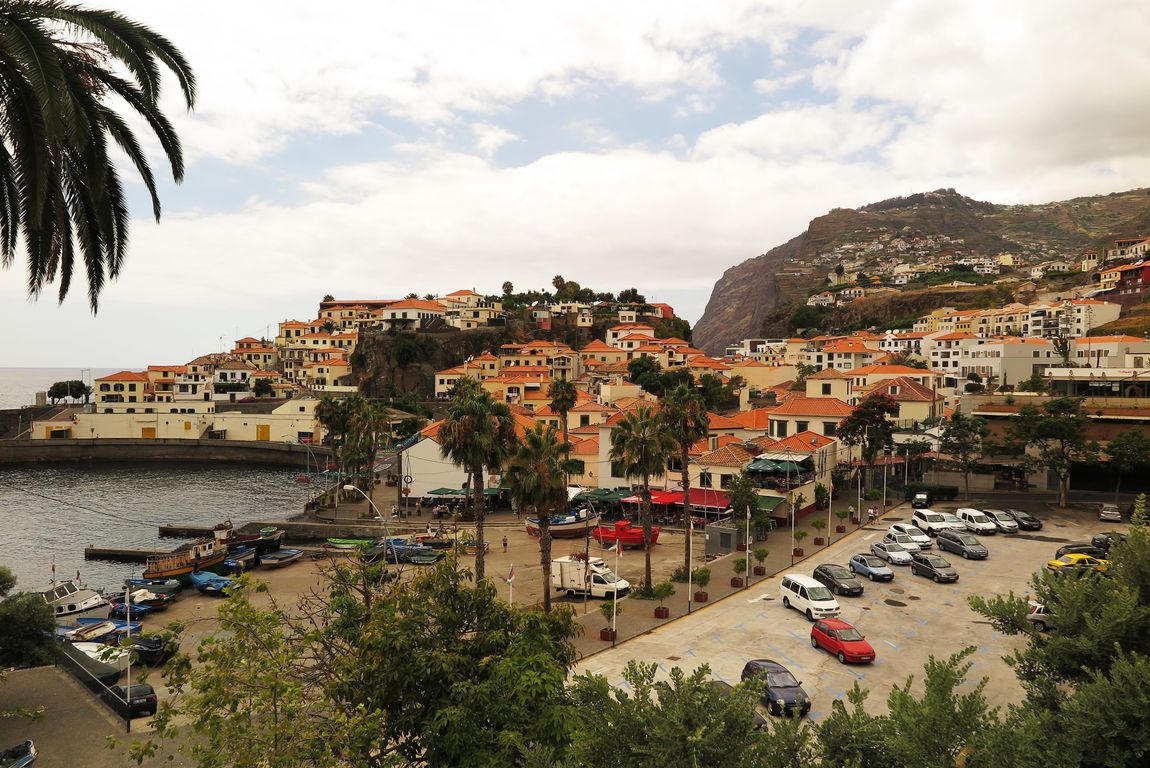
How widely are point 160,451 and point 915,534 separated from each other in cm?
10604

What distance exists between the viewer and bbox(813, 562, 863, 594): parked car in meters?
30.8

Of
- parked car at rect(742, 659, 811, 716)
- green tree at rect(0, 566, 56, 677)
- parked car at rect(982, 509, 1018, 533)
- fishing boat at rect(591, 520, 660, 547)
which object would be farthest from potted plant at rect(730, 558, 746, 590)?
green tree at rect(0, 566, 56, 677)

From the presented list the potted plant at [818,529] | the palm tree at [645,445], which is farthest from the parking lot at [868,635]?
the palm tree at [645,445]

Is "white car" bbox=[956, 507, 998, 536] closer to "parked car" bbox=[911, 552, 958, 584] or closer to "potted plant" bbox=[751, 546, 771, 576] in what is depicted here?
"parked car" bbox=[911, 552, 958, 584]

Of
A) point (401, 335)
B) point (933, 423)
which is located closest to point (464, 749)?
point (933, 423)

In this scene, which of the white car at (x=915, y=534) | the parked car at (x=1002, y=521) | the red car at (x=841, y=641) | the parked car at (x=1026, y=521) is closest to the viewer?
the red car at (x=841, y=641)

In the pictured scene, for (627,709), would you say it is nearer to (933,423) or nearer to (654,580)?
(654,580)

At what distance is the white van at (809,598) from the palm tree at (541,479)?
35.9 ft

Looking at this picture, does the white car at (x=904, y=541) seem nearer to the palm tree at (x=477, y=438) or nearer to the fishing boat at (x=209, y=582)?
the palm tree at (x=477, y=438)

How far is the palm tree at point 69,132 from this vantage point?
8.73 metres

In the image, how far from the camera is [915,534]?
39406 millimetres

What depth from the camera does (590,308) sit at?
163 metres

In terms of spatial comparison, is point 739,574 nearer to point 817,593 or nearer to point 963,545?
point 817,593

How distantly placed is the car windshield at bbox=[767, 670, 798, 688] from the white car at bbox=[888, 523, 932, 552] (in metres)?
21.5
